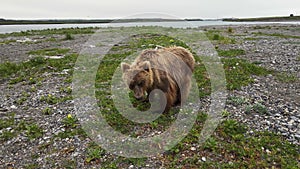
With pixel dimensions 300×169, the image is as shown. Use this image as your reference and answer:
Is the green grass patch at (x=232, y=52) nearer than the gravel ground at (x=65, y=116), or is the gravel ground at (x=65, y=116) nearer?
the gravel ground at (x=65, y=116)

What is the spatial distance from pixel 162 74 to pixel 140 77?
92 centimetres

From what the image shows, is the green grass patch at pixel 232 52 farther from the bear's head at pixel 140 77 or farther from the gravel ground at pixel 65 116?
the bear's head at pixel 140 77

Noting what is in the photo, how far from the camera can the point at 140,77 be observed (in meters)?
7.19

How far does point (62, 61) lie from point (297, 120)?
13453 millimetres

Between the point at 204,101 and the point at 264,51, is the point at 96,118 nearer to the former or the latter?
the point at 204,101

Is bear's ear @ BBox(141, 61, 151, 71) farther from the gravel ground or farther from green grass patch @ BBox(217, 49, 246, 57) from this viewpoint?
green grass patch @ BBox(217, 49, 246, 57)

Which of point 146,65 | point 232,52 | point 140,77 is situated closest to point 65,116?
point 140,77

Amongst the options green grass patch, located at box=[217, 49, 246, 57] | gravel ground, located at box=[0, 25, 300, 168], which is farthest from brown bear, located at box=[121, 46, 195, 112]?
green grass patch, located at box=[217, 49, 246, 57]

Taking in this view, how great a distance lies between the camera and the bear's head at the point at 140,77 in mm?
7195

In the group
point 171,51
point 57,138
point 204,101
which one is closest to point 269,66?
point 204,101

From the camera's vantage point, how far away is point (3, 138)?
778 centimetres

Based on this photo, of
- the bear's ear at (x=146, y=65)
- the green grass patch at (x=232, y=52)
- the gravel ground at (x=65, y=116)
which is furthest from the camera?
the green grass patch at (x=232, y=52)

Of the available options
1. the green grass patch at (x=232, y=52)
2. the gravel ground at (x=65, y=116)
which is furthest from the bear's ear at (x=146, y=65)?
the green grass patch at (x=232, y=52)

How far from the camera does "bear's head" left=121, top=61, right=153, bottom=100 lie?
7.20 meters
